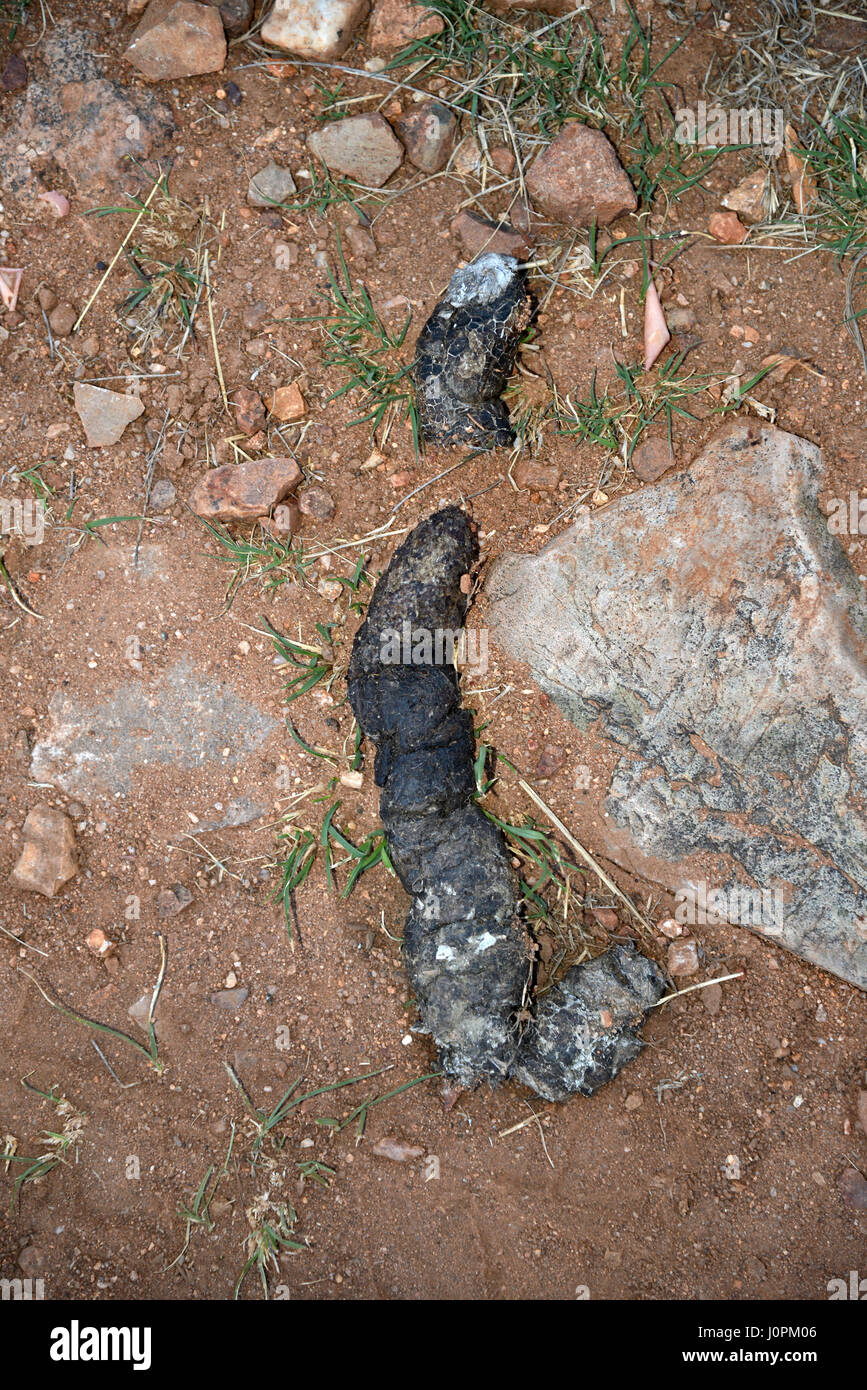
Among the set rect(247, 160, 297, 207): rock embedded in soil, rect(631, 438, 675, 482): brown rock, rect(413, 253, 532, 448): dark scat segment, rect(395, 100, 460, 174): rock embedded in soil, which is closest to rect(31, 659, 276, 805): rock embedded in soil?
Answer: rect(413, 253, 532, 448): dark scat segment

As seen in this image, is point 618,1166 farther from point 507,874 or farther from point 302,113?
point 302,113

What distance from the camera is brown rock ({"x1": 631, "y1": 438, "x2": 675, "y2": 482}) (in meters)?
3.08

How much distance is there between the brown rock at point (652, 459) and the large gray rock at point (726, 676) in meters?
0.07

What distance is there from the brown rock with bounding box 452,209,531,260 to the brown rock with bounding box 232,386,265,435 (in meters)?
0.98

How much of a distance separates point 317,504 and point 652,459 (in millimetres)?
1250

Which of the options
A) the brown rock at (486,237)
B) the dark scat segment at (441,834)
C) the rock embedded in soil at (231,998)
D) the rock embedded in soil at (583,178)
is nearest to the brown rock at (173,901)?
the rock embedded in soil at (231,998)

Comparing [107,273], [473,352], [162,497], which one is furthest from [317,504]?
[107,273]

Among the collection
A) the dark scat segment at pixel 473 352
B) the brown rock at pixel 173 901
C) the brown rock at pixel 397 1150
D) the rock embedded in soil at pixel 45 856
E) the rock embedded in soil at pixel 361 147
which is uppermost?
the rock embedded in soil at pixel 361 147

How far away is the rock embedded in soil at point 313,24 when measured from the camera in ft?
11.1

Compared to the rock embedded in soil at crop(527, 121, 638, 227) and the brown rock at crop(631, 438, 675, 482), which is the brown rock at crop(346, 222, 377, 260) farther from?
the brown rock at crop(631, 438, 675, 482)

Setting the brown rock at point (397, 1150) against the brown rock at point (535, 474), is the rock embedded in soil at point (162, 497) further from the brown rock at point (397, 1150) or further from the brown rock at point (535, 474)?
the brown rock at point (397, 1150)

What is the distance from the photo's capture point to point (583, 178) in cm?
320

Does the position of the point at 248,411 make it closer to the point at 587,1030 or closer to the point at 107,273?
the point at 107,273

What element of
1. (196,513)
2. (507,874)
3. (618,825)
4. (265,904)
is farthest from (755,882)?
(196,513)
